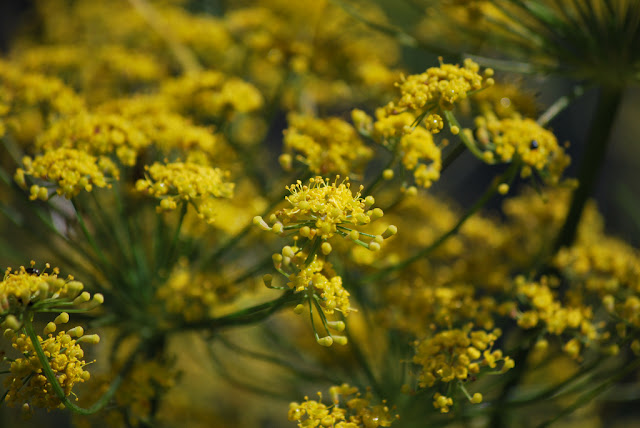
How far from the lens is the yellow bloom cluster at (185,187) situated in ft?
6.09

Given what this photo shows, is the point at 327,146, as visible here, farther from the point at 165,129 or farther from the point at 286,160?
the point at 165,129

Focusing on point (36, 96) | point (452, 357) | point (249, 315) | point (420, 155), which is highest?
point (36, 96)

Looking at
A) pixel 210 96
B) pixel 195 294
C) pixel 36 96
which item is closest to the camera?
pixel 195 294

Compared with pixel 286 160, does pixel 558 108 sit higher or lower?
higher

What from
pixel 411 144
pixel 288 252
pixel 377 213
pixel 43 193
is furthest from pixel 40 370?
pixel 411 144

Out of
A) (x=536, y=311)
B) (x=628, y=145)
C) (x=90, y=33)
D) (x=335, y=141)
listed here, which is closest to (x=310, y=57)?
(x=335, y=141)

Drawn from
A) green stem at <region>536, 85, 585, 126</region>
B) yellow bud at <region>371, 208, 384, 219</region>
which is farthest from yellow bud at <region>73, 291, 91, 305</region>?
green stem at <region>536, 85, 585, 126</region>

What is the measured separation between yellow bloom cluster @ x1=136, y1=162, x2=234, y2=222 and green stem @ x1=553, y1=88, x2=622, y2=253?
1379mm

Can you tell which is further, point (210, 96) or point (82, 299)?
point (210, 96)

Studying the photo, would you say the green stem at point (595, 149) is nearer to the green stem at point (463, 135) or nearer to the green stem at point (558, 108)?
the green stem at point (558, 108)

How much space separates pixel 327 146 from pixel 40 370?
46.9 inches

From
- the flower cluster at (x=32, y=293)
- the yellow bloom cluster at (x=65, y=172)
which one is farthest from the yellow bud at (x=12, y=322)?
the yellow bloom cluster at (x=65, y=172)

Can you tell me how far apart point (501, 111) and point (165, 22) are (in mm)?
2227

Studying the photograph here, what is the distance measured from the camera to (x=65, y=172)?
1858 mm
